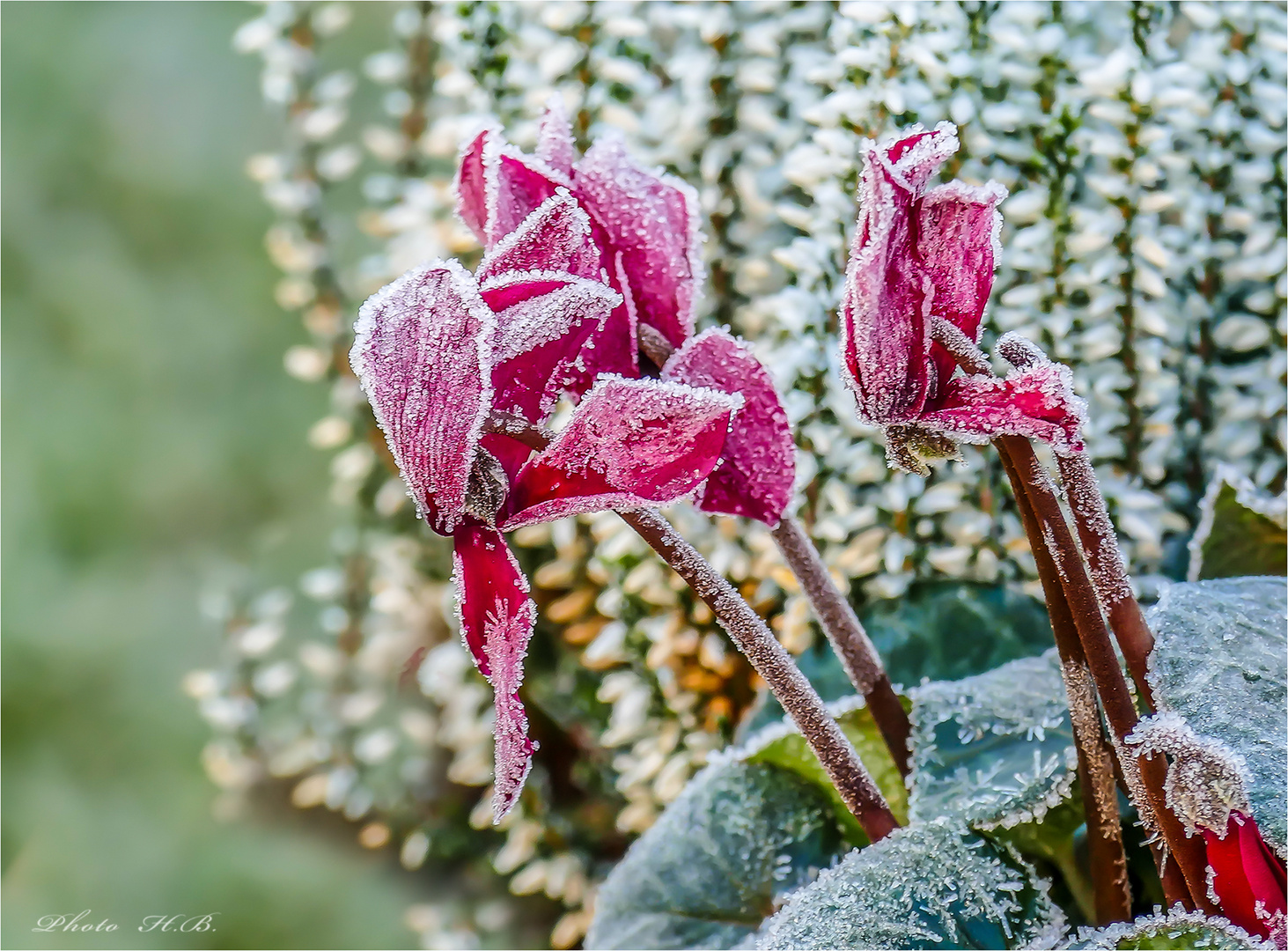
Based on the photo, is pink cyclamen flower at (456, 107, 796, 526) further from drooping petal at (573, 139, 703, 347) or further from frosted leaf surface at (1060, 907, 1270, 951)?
frosted leaf surface at (1060, 907, 1270, 951)

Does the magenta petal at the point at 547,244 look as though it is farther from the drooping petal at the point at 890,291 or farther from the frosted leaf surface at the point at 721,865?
the frosted leaf surface at the point at 721,865

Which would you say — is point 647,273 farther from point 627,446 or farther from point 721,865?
point 721,865

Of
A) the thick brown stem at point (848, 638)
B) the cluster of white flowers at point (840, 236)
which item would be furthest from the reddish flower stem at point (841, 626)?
the cluster of white flowers at point (840, 236)

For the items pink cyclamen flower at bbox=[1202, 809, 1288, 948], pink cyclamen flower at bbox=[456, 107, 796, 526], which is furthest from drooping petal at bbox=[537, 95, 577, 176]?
pink cyclamen flower at bbox=[1202, 809, 1288, 948]

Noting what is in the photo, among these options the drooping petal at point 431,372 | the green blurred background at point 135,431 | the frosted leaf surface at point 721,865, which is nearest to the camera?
the drooping petal at point 431,372

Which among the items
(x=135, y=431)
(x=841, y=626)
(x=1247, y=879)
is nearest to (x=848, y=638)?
(x=841, y=626)

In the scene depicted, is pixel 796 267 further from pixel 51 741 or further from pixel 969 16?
pixel 51 741

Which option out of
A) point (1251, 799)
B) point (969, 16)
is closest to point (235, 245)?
point (969, 16)
